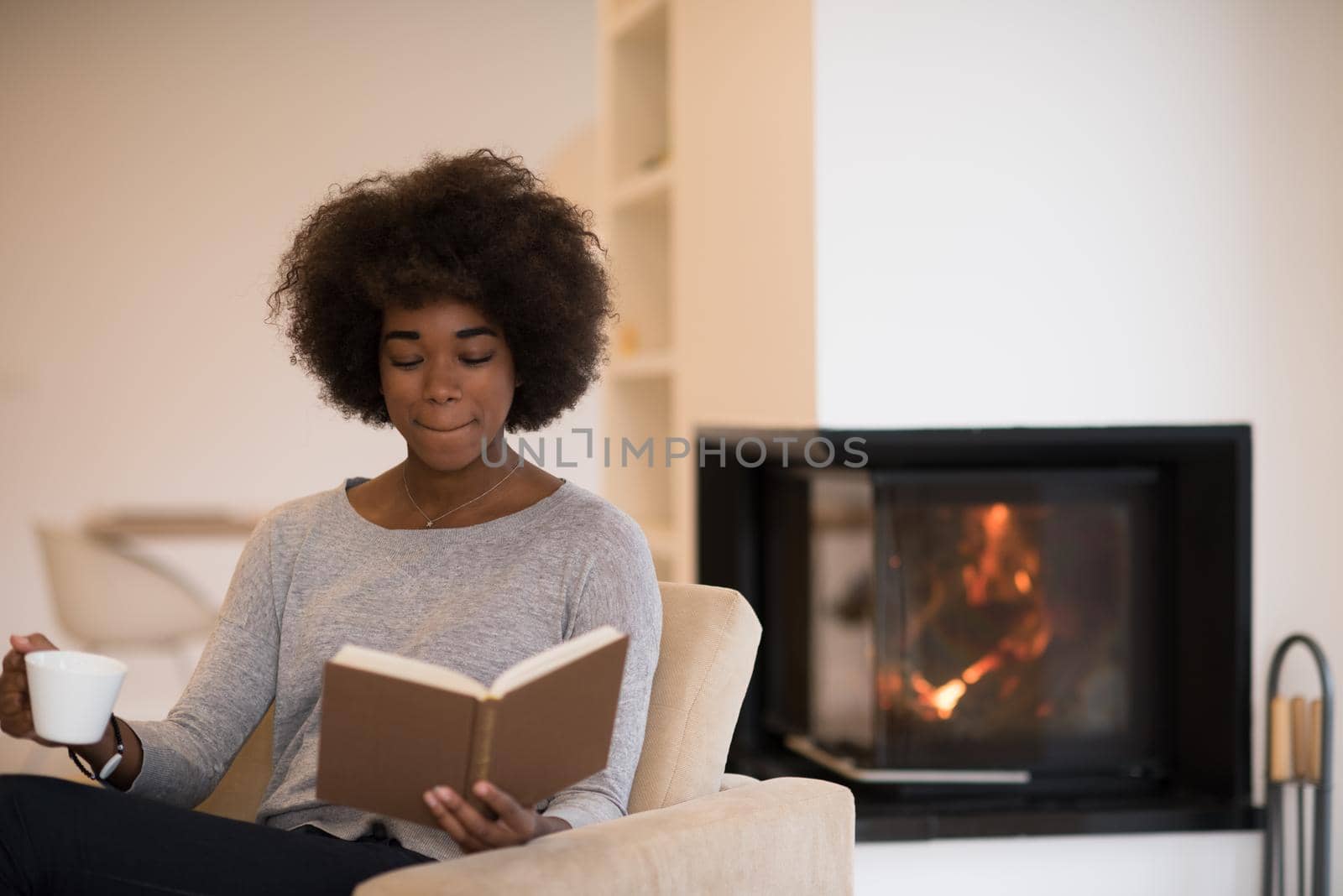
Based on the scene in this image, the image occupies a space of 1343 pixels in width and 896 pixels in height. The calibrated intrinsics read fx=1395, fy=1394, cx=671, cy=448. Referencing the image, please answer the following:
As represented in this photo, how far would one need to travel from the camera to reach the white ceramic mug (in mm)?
1249

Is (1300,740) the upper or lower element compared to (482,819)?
lower

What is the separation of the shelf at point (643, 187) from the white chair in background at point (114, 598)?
1642mm

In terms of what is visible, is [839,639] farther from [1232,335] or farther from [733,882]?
[733,882]

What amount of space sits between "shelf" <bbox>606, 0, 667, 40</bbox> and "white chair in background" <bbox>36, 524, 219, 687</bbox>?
6.39ft

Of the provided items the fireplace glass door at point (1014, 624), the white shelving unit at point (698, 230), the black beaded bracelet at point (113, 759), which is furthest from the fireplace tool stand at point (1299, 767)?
the black beaded bracelet at point (113, 759)

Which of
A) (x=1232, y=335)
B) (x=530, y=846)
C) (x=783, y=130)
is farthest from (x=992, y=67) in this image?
(x=530, y=846)

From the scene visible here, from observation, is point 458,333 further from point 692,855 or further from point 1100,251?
point 1100,251

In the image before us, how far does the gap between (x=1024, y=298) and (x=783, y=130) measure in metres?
0.55

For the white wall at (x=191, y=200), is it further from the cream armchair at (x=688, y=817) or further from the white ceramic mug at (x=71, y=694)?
the white ceramic mug at (x=71, y=694)

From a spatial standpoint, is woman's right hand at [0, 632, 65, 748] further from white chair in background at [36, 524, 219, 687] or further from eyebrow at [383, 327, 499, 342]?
white chair in background at [36, 524, 219, 687]

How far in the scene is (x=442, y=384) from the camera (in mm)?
1529

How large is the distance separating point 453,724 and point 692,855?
0.32 metres

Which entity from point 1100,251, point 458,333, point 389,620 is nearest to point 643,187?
point 1100,251

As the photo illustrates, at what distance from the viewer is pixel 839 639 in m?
2.76
